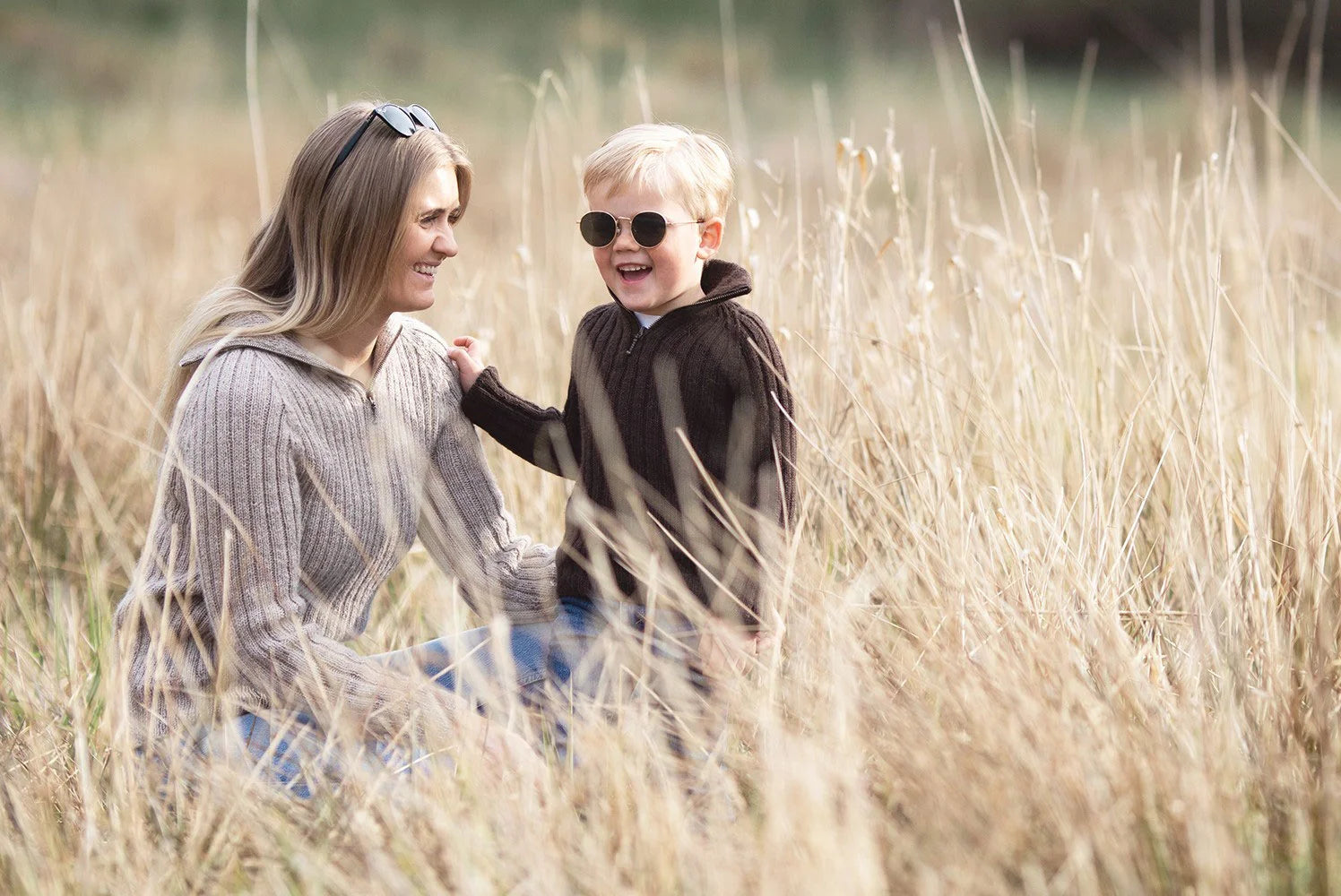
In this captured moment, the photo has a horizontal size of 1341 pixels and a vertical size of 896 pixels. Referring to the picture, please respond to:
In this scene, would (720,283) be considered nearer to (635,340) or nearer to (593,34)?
(635,340)

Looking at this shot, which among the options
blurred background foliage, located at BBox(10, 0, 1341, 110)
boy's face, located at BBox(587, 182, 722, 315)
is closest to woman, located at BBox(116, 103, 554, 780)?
boy's face, located at BBox(587, 182, 722, 315)

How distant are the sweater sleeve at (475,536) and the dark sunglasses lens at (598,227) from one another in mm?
354

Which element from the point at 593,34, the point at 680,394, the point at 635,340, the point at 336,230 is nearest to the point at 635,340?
the point at 635,340

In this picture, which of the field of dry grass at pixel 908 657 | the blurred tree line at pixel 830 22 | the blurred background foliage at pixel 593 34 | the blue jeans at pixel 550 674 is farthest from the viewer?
the blurred tree line at pixel 830 22

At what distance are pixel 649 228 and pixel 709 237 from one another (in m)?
0.12

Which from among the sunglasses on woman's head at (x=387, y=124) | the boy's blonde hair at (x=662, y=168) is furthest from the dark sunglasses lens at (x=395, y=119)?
the boy's blonde hair at (x=662, y=168)

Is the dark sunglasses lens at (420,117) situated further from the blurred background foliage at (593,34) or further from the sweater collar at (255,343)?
the blurred background foliage at (593,34)

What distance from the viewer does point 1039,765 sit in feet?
3.75

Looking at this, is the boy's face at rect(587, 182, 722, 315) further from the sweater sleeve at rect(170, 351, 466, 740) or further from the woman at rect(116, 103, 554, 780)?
the sweater sleeve at rect(170, 351, 466, 740)

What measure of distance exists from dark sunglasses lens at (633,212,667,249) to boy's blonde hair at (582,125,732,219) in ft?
0.14

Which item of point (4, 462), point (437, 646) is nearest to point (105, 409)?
point (4, 462)

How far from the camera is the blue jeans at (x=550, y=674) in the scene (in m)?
1.37

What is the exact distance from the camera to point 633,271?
153cm

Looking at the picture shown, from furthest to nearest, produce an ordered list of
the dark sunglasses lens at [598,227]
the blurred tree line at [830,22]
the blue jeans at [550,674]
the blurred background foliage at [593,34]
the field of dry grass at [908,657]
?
the blurred tree line at [830,22] → the blurred background foliage at [593,34] → the dark sunglasses lens at [598,227] → the blue jeans at [550,674] → the field of dry grass at [908,657]
